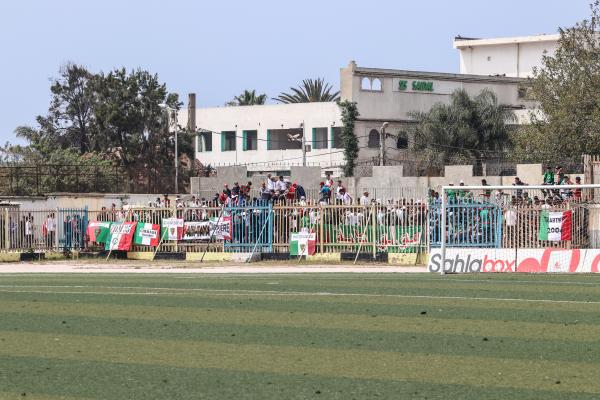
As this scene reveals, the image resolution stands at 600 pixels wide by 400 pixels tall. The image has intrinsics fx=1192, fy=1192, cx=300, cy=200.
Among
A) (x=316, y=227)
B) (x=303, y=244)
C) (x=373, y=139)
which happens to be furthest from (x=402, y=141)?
(x=303, y=244)

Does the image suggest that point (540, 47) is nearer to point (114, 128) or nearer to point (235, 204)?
point (114, 128)

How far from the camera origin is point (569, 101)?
5369cm

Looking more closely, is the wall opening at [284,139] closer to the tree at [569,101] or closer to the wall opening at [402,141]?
the wall opening at [402,141]

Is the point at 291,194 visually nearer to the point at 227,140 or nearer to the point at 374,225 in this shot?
the point at 374,225

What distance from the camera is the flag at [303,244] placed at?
3381 centimetres

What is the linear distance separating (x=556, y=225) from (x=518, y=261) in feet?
20.2

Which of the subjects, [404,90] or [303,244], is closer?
[303,244]

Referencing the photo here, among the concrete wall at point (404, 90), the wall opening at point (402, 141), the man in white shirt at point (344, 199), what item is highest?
the concrete wall at point (404, 90)

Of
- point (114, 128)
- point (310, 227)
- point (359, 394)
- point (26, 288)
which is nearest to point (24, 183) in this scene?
point (114, 128)

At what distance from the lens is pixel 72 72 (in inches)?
3391

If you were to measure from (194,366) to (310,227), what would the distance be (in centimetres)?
2439

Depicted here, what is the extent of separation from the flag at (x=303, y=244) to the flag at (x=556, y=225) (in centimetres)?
712

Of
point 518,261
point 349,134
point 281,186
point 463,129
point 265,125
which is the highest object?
point 265,125

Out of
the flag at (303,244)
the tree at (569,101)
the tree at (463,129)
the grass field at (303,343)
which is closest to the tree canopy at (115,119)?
the tree at (463,129)
